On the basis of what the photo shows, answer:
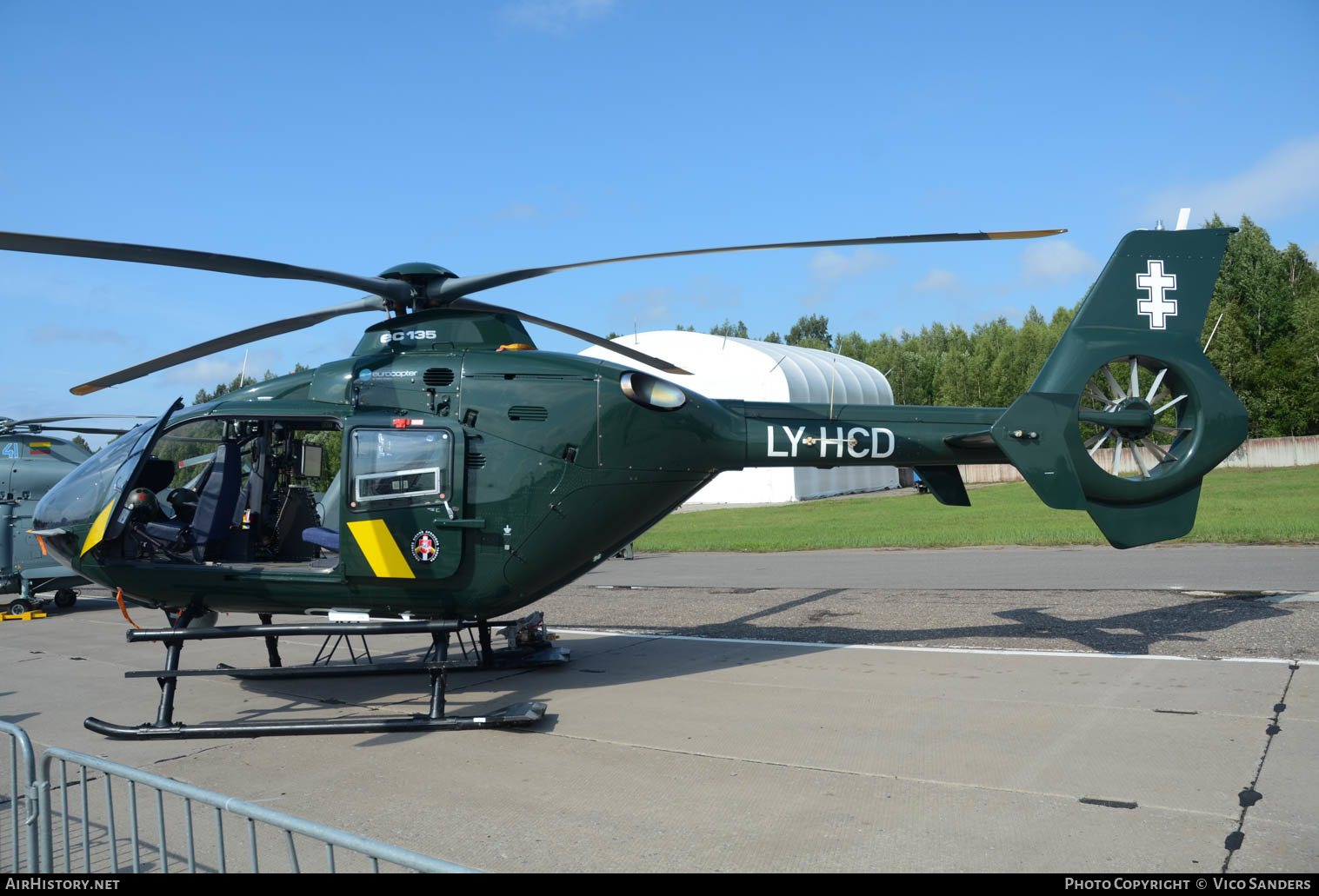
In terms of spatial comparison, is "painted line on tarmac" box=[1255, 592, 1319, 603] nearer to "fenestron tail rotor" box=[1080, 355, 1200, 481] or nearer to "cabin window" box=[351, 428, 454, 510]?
"fenestron tail rotor" box=[1080, 355, 1200, 481]

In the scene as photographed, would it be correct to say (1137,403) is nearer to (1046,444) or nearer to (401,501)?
(1046,444)

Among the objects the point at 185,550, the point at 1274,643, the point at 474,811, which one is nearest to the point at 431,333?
the point at 185,550

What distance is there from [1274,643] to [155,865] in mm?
10002

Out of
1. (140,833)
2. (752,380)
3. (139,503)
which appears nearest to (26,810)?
(140,833)

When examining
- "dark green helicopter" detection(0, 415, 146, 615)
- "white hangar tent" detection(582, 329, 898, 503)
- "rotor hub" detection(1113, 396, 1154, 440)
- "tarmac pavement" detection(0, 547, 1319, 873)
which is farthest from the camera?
"white hangar tent" detection(582, 329, 898, 503)

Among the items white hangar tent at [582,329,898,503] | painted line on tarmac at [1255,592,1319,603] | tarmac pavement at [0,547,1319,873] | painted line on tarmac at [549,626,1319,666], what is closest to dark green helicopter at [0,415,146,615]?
tarmac pavement at [0,547,1319,873]

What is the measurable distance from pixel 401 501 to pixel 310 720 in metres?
2.03

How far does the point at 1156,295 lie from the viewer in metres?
8.80

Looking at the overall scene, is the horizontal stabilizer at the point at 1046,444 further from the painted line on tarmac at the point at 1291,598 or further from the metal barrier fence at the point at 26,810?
the metal barrier fence at the point at 26,810

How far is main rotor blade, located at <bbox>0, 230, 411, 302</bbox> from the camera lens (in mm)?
5891

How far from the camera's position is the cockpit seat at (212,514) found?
8242 mm

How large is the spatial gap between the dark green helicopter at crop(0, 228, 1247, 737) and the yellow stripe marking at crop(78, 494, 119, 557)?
2cm

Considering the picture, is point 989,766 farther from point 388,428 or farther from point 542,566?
point 388,428

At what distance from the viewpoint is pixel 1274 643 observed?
9.09m
